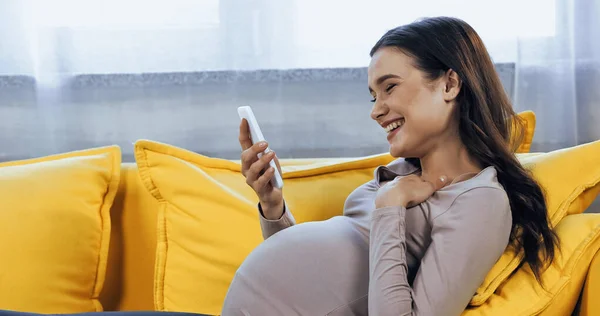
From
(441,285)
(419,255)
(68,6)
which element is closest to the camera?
(441,285)

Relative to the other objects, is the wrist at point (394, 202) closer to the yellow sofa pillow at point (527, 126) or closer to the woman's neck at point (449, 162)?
the woman's neck at point (449, 162)

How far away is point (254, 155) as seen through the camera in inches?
52.7

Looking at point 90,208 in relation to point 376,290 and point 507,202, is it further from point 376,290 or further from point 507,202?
point 507,202

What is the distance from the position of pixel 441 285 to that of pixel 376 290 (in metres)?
0.10

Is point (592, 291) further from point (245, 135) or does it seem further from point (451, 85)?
point (245, 135)

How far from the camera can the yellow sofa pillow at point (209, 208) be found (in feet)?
5.28

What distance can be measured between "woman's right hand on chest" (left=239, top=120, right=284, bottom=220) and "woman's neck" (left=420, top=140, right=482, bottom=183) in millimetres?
273

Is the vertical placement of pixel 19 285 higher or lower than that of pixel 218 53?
lower

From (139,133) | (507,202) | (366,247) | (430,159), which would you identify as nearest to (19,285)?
(139,133)

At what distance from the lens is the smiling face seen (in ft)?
4.21

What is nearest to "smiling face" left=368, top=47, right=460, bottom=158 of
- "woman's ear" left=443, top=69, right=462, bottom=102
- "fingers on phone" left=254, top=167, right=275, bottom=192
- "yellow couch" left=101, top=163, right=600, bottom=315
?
"woman's ear" left=443, top=69, right=462, bottom=102

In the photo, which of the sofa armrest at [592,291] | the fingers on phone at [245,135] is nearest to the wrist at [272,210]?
the fingers on phone at [245,135]

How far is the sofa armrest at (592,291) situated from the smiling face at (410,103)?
32 centimetres

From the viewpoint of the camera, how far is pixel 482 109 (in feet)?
4.22
